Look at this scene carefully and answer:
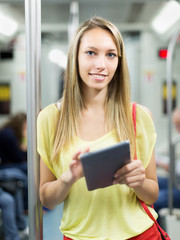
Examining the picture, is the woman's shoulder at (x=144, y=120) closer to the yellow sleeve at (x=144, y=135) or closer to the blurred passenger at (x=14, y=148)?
the yellow sleeve at (x=144, y=135)

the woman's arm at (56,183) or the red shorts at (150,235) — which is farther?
the red shorts at (150,235)

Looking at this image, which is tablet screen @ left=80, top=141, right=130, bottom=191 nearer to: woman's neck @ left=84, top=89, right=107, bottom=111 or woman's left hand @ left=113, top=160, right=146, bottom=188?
woman's left hand @ left=113, top=160, right=146, bottom=188

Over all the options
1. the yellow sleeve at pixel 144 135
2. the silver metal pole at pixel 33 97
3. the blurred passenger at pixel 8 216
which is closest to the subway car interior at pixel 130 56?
the blurred passenger at pixel 8 216

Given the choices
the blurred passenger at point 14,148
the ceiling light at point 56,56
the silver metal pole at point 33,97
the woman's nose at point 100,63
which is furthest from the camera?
the ceiling light at point 56,56

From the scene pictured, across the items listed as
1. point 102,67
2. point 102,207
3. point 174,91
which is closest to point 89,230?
point 102,207

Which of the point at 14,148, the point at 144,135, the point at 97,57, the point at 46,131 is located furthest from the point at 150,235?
the point at 14,148

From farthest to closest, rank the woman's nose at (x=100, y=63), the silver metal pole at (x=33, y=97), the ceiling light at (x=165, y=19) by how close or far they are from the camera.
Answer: the ceiling light at (x=165, y=19), the silver metal pole at (x=33, y=97), the woman's nose at (x=100, y=63)

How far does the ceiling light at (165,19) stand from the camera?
17.0 ft

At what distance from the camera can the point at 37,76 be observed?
0.99 meters

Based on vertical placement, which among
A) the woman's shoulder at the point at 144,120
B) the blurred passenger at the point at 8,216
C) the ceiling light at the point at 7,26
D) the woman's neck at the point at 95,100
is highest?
the ceiling light at the point at 7,26

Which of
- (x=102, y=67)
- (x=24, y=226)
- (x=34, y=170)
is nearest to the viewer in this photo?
(x=102, y=67)

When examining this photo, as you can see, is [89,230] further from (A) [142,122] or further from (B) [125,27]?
(B) [125,27]

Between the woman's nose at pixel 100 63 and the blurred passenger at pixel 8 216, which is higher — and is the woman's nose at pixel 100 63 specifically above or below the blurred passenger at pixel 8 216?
above

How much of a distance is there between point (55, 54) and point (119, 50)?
463 centimetres
